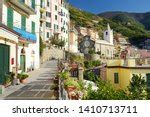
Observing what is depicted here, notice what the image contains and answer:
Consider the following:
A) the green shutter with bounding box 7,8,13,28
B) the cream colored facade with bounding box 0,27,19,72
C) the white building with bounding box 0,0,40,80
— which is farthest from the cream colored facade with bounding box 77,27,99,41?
the cream colored facade with bounding box 0,27,19,72

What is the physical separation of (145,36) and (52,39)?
82567 mm

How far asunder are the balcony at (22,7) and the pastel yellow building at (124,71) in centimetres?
982

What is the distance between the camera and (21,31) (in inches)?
1184

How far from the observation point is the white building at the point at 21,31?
82.0ft

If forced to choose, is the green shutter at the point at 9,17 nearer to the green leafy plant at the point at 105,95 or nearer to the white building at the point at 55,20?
the green leafy plant at the point at 105,95

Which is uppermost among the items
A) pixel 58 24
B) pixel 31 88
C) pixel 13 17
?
pixel 58 24

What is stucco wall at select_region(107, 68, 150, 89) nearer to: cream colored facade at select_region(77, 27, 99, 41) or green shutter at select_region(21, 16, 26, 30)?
green shutter at select_region(21, 16, 26, 30)

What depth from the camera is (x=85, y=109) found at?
10188 millimetres

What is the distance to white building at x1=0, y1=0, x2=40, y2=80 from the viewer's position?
2500 cm

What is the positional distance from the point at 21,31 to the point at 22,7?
2.13 metres

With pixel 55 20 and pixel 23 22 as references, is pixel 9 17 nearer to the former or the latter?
pixel 23 22

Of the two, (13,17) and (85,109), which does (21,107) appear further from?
(13,17)

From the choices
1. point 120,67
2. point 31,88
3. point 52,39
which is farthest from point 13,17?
point 52,39

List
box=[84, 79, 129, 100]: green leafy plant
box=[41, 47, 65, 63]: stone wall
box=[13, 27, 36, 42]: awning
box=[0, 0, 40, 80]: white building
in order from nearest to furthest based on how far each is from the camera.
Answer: box=[84, 79, 129, 100]: green leafy plant → box=[0, 0, 40, 80]: white building → box=[13, 27, 36, 42]: awning → box=[41, 47, 65, 63]: stone wall
